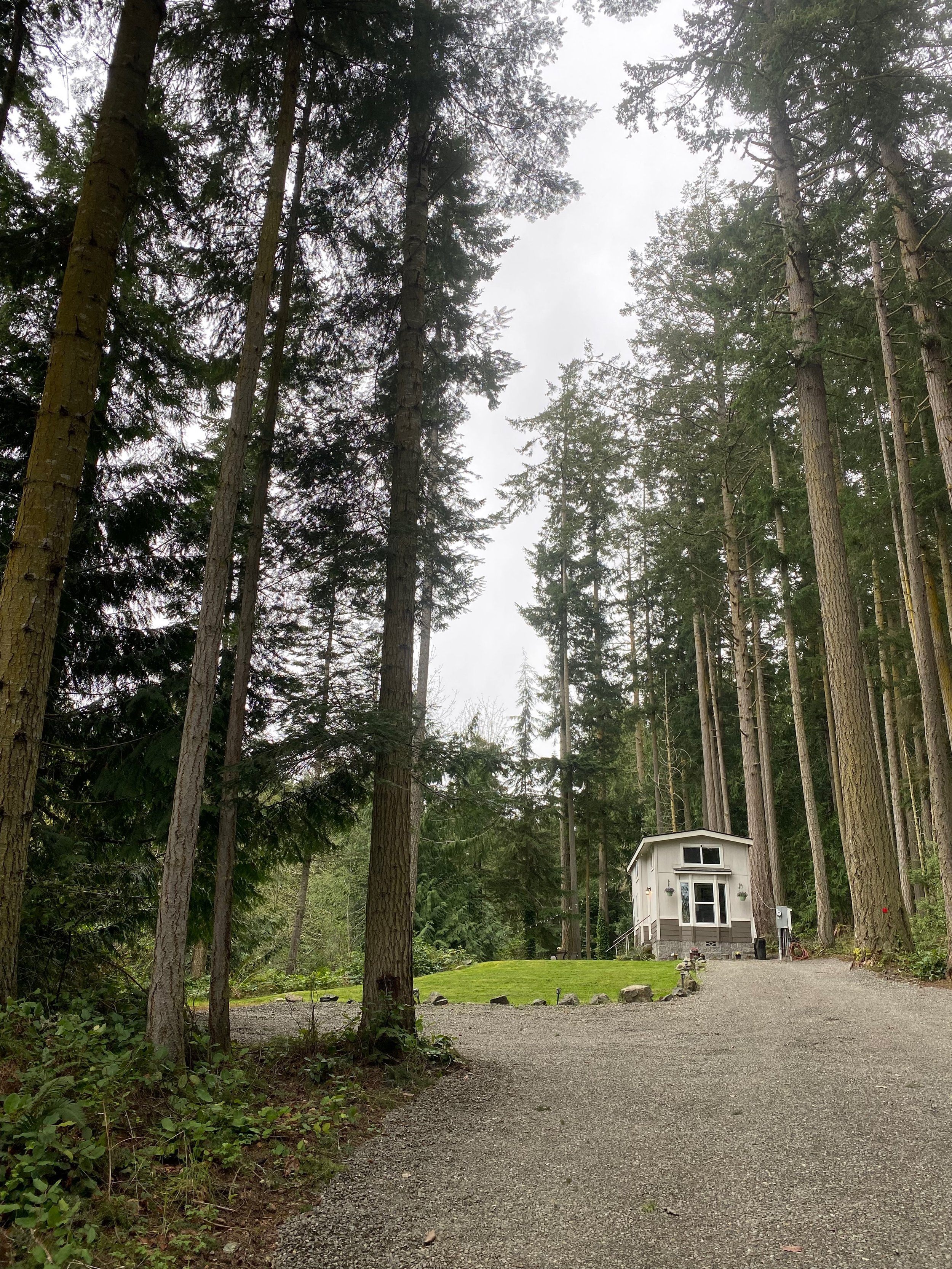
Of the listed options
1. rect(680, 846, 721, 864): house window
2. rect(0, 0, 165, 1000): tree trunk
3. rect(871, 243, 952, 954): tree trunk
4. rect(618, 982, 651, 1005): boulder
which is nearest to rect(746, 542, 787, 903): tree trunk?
Answer: rect(680, 846, 721, 864): house window

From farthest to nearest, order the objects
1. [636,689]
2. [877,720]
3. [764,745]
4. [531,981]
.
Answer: [636,689] → [877,720] → [764,745] → [531,981]

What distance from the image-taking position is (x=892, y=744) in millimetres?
19469

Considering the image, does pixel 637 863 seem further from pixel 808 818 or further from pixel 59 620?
pixel 59 620

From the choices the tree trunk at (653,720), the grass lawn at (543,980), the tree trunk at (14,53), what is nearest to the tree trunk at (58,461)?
the tree trunk at (14,53)

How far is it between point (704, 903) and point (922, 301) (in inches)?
715

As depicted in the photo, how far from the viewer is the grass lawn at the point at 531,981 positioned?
38.4 feet

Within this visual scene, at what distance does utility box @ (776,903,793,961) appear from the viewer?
1525 cm

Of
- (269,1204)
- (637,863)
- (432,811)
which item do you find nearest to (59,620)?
(432,811)

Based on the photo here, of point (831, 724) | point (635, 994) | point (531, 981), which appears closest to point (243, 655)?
point (635, 994)

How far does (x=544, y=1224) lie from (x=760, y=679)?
21366mm

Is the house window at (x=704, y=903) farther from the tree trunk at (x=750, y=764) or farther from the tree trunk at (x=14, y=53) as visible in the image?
the tree trunk at (x=14, y=53)

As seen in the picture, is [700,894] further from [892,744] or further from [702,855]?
[892,744]

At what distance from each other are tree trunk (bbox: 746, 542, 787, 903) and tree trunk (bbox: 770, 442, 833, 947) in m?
0.96

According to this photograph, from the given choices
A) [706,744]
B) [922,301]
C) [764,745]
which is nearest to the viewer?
[922,301]
